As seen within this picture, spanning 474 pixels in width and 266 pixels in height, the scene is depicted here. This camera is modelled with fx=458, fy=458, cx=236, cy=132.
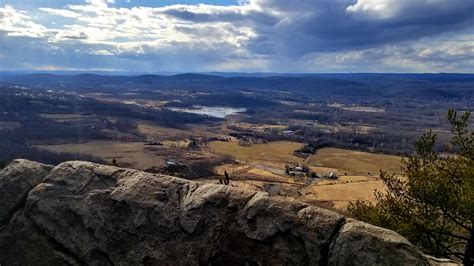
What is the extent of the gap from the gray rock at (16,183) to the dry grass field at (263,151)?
10324cm

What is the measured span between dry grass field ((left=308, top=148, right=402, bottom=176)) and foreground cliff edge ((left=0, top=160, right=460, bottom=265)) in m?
101

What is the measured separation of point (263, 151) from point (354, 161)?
3072 cm

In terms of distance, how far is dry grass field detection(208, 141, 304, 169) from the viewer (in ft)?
438

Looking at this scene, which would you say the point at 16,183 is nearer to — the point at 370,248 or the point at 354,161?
the point at 370,248

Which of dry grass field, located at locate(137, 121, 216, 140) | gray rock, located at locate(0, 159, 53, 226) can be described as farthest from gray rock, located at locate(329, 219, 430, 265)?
dry grass field, located at locate(137, 121, 216, 140)

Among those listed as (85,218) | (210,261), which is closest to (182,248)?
(210,261)

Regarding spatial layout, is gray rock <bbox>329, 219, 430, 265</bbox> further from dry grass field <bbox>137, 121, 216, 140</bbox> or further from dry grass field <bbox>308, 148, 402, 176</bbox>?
dry grass field <bbox>137, 121, 216, 140</bbox>

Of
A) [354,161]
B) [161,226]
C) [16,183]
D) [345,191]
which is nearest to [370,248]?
[161,226]

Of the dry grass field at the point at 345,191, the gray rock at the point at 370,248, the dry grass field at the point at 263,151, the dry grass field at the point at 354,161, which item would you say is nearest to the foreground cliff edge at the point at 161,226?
the gray rock at the point at 370,248

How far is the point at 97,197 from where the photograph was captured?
20.5 metres

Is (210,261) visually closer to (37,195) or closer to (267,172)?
(37,195)

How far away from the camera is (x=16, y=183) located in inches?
874

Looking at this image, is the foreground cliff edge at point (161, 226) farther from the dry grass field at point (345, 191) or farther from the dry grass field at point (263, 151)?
the dry grass field at point (263, 151)

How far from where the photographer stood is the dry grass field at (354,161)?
11912 cm
